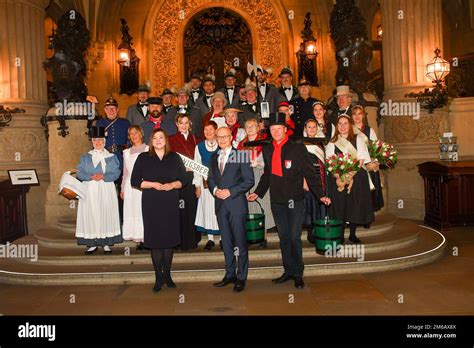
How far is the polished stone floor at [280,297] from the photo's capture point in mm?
5305

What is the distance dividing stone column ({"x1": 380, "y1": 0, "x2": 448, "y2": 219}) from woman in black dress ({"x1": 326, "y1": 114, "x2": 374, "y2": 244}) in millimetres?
4416

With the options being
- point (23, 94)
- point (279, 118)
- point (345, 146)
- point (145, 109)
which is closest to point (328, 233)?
point (345, 146)

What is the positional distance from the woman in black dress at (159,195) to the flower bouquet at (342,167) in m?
2.13

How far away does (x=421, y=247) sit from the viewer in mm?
7793

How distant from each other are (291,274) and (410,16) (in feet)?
27.4

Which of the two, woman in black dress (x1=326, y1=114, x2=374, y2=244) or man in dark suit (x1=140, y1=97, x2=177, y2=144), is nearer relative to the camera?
woman in black dress (x1=326, y1=114, x2=374, y2=244)

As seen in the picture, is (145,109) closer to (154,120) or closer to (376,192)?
(154,120)

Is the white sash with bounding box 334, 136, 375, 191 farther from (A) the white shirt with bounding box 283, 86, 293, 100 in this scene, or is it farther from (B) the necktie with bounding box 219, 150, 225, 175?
(A) the white shirt with bounding box 283, 86, 293, 100

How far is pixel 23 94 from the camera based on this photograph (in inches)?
453

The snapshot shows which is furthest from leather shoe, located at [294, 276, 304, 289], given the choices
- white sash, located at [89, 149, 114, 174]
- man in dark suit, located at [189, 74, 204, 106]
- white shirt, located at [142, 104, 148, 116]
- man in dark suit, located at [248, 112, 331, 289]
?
man in dark suit, located at [189, 74, 204, 106]

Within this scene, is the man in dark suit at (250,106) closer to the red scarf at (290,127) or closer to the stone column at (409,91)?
the red scarf at (290,127)

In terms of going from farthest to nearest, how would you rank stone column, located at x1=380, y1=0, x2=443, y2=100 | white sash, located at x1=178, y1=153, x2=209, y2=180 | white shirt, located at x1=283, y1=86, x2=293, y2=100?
stone column, located at x1=380, y1=0, x2=443, y2=100 < white shirt, located at x1=283, y1=86, x2=293, y2=100 < white sash, located at x1=178, y1=153, x2=209, y2=180

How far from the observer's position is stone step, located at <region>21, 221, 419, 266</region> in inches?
286

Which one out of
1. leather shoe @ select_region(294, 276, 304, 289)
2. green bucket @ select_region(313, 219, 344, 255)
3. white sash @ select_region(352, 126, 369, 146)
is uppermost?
white sash @ select_region(352, 126, 369, 146)
